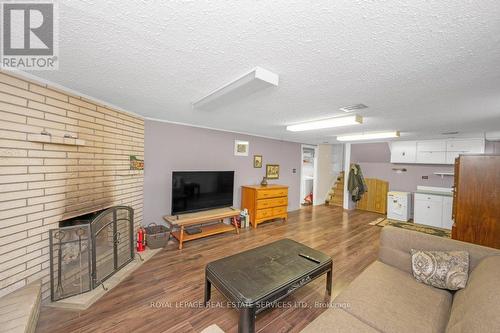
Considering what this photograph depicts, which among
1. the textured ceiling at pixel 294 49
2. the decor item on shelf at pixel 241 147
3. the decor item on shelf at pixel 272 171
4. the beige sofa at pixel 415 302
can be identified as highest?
the textured ceiling at pixel 294 49

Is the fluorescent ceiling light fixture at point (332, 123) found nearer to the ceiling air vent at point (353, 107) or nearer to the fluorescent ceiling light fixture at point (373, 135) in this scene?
the ceiling air vent at point (353, 107)

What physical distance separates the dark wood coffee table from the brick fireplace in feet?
5.15

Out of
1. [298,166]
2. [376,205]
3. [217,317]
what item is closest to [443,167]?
[376,205]

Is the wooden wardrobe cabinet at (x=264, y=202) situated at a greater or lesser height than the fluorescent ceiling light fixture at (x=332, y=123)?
lesser

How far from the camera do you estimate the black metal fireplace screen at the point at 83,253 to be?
6.00 feet

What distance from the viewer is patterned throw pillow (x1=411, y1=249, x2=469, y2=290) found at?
1.60m

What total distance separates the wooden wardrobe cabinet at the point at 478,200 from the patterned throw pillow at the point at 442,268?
845 millimetres

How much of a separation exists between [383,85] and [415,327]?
184cm

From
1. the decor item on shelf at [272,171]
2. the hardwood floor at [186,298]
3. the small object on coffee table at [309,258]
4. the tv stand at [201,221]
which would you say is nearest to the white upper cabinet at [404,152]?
the hardwood floor at [186,298]

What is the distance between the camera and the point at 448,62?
1.28 meters

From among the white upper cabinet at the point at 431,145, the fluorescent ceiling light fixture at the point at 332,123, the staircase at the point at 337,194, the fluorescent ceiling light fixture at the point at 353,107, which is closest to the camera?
the fluorescent ceiling light fixture at the point at 353,107

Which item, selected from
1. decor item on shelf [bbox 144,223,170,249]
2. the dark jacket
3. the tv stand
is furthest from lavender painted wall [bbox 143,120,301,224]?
the dark jacket

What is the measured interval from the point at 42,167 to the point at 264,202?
3656 millimetres

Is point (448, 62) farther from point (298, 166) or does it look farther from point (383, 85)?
point (298, 166)
